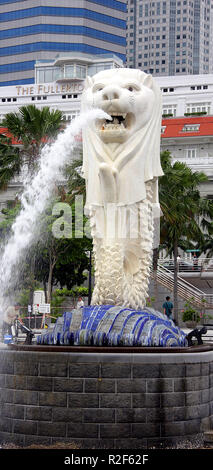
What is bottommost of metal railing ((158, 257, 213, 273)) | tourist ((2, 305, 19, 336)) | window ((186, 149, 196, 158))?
tourist ((2, 305, 19, 336))

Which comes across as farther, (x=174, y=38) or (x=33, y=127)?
(x=174, y=38)

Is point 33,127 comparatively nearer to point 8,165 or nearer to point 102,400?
point 8,165

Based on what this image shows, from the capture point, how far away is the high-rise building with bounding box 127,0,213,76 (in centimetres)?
14612

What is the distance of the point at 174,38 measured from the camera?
485 feet

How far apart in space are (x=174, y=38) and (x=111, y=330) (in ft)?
470

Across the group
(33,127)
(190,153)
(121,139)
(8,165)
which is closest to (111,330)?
(121,139)

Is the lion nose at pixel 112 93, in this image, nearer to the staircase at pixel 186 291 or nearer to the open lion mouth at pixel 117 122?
the open lion mouth at pixel 117 122

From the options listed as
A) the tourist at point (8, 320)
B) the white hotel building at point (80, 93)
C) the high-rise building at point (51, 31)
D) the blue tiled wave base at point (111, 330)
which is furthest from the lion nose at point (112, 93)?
the high-rise building at point (51, 31)

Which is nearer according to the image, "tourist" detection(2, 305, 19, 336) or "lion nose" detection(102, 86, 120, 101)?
"lion nose" detection(102, 86, 120, 101)

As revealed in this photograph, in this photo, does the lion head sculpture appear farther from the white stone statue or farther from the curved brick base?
the curved brick base

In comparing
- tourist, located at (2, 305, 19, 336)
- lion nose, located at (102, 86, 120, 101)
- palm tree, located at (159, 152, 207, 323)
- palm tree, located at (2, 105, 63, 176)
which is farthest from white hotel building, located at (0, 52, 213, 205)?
lion nose, located at (102, 86, 120, 101)

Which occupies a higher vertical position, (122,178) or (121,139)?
(121,139)
